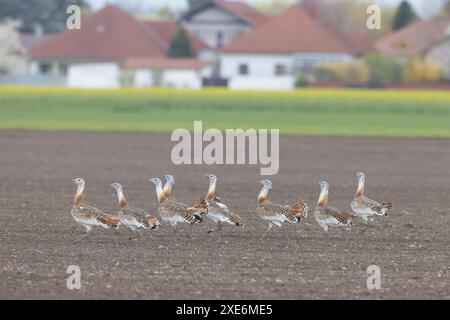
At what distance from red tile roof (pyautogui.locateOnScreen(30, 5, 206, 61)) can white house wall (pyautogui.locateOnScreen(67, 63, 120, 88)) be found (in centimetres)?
816

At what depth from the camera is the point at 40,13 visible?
415 feet

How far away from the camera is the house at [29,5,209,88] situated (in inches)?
3937

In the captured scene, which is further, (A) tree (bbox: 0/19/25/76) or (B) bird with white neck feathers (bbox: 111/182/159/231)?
(A) tree (bbox: 0/19/25/76)

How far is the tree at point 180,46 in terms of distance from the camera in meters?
100

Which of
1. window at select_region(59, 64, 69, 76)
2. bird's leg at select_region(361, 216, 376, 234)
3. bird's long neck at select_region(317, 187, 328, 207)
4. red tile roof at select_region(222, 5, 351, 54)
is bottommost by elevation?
bird's leg at select_region(361, 216, 376, 234)

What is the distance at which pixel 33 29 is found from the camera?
131 m

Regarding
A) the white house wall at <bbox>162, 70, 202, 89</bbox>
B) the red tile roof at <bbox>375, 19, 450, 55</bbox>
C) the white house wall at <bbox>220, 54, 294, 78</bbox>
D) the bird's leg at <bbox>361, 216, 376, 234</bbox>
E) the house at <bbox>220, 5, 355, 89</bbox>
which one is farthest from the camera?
the white house wall at <bbox>220, 54, 294, 78</bbox>

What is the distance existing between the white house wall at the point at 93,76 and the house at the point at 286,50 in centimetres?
931

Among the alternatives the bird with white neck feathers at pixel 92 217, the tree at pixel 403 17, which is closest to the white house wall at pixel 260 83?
the tree at pixel 403 17

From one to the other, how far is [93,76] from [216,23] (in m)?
31.4

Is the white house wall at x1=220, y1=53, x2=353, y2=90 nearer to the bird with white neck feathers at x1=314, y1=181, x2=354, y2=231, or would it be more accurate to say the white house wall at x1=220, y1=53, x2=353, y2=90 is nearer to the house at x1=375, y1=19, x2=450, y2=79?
the house at x1=375, y1=19, x2=450, y2=79

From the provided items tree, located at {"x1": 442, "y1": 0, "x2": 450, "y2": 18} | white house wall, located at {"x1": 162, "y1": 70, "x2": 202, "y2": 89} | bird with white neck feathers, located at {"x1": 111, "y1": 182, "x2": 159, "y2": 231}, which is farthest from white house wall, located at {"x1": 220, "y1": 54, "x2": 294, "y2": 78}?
bird with white neck feathers, located at {"x1": 111, "y1": 182, "x2": 159, "y2": 231}

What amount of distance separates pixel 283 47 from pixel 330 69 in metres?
11.7

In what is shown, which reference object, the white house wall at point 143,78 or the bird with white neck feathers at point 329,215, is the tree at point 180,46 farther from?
the bird with white neck feathers at point 329,215
